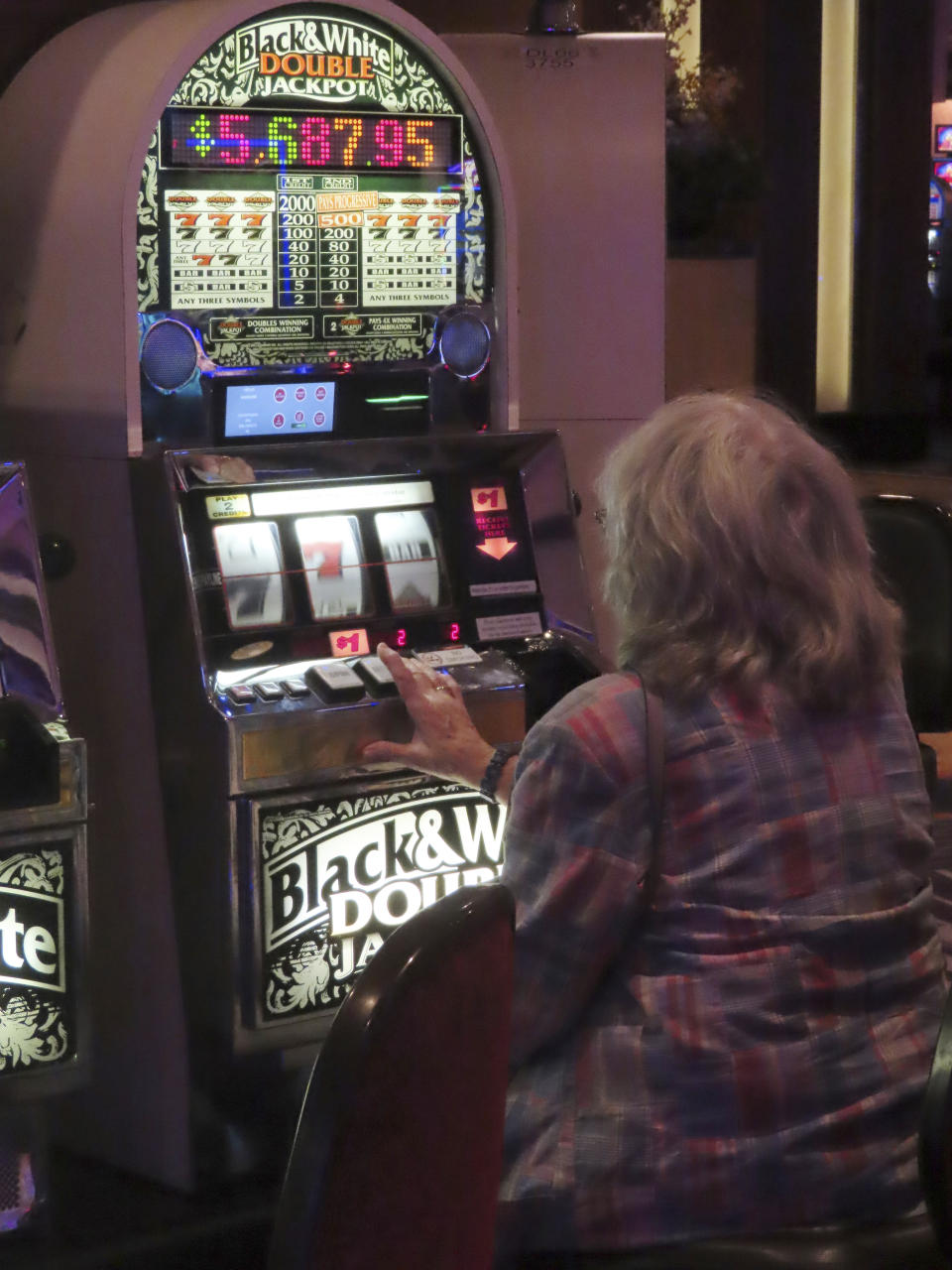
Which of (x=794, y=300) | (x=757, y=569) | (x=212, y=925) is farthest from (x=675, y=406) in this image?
(x=794, y=300)

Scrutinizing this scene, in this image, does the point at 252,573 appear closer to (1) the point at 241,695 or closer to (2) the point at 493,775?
(1) the point at 241,695

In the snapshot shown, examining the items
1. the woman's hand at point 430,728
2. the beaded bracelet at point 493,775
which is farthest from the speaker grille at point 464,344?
the beaded bracelet at point 493,775

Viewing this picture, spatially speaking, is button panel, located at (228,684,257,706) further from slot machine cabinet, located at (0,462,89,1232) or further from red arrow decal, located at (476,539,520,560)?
red arrow decal, located at (476,539,520,560)

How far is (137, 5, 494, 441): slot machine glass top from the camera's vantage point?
98.2 inches

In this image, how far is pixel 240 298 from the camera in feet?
8.47

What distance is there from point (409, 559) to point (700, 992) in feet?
3.81

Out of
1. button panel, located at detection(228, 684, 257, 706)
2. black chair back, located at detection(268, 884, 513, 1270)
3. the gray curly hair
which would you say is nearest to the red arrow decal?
button panel, located at detection(228, 684, 257, 706)

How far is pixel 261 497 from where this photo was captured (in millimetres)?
2510

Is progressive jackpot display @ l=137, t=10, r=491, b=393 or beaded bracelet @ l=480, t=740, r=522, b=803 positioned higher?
progressive jackpot display @ l=137, t=10, r=491, b=393

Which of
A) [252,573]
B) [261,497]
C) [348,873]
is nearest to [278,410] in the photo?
[261,497]

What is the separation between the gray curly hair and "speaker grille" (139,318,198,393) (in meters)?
0.95

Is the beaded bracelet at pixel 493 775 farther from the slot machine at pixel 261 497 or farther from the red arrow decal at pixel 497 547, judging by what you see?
the red arrow decal at pixel 497 547

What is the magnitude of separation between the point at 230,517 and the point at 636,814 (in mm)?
1052

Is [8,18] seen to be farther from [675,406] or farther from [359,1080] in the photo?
[359,1080]
